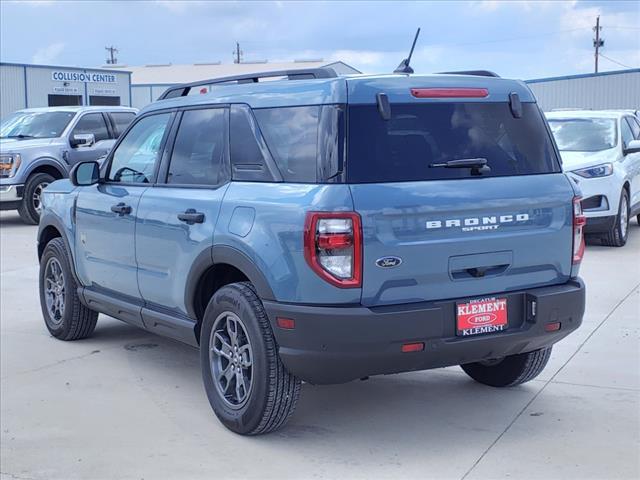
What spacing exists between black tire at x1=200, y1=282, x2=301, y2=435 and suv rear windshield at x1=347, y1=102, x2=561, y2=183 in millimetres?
936

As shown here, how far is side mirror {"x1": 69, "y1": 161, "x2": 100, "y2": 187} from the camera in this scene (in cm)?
675

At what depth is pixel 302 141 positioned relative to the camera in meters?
4.80

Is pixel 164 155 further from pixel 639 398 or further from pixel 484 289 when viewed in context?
pixel 639 398

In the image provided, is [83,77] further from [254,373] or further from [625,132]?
[254,373]

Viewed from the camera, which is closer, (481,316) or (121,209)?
(481,316)

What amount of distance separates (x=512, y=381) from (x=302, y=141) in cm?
221

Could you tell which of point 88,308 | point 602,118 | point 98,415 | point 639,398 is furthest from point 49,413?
point 602,118

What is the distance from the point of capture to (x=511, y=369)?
19.1 ft

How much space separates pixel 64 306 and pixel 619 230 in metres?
7.63

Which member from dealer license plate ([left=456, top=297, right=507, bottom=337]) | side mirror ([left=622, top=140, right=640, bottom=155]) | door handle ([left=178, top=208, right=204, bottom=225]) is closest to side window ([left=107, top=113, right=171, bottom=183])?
door handle ([left=178, top=208, right=204, bottom=225])

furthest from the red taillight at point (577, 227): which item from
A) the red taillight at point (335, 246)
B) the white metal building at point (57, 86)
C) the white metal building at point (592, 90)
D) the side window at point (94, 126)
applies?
the white metal building at point (57, 86)

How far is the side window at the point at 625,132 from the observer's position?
499 inches

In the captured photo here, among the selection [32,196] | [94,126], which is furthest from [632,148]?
[32,196]

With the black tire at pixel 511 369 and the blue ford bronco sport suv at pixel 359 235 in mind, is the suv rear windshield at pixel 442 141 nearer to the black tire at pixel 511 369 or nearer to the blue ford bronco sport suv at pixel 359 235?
the blue ford bronco sport suv at pixel 359 235
